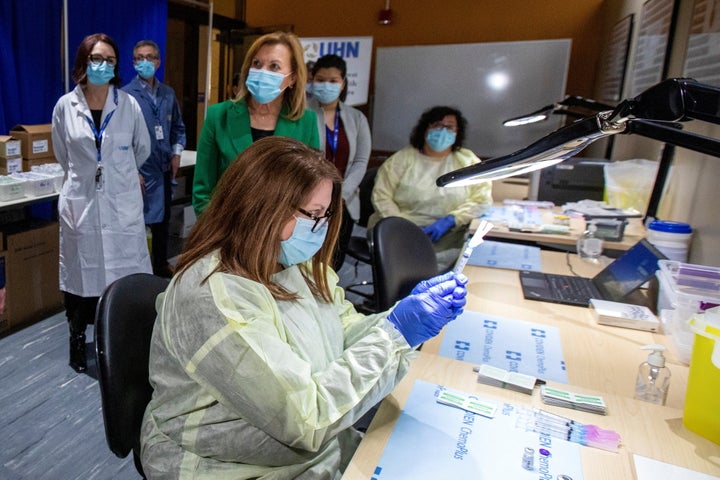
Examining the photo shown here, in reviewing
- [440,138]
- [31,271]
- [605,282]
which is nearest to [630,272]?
[605,282]

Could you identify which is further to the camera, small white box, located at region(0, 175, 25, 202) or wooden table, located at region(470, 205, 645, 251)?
small white box, located at region(0, 175, 25, 202)

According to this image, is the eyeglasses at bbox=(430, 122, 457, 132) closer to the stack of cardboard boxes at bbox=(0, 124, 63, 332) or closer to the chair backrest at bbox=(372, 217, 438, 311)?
the chair backrest at bbox=(372, 217, 438, 311)

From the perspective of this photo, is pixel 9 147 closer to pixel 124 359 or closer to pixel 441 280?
pixel 124 359

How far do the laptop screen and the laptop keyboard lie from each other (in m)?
0.05

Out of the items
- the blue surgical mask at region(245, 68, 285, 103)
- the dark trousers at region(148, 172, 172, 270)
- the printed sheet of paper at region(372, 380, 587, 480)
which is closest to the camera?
the printed sheet of paper at region(372, 380, 587, 480)

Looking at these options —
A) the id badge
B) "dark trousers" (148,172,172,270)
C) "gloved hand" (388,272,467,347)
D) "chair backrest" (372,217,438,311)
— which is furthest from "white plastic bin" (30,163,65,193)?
"gloved hand" (388,272,467,347)

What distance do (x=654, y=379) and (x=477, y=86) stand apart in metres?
3.93

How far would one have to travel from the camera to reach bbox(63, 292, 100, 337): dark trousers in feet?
7.47

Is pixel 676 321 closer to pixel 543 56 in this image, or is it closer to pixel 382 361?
pixel 382 361

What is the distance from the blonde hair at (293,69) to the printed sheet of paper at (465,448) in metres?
1.34

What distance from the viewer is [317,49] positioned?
16.1 feet

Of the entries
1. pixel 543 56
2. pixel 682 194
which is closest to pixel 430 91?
pixel 543 56

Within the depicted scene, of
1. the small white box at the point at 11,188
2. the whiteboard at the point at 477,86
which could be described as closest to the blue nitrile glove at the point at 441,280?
the small white box at the point at 11,188

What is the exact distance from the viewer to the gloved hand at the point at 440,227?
255 centimetres
